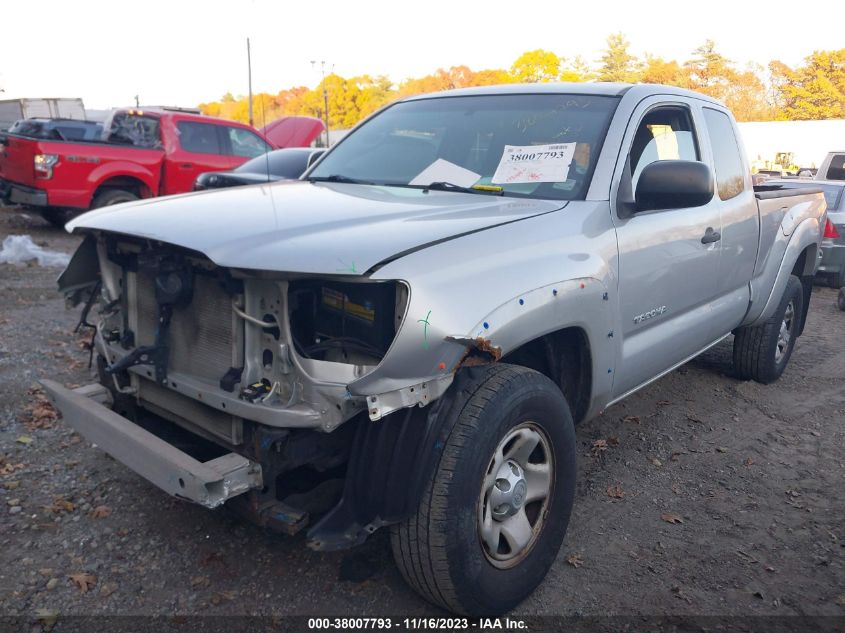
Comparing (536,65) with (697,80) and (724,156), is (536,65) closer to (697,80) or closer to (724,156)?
(697,80)

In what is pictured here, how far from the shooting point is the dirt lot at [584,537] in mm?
2773

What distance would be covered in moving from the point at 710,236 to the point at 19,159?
9539 millimetres

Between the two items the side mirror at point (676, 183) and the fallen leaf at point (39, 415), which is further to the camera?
the fallen leaf at point (39, 415)

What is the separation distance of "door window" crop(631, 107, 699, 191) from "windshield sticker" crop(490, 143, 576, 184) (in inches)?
16.0

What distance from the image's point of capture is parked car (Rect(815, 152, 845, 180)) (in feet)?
37.3

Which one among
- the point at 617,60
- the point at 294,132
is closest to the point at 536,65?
the point at 617,60

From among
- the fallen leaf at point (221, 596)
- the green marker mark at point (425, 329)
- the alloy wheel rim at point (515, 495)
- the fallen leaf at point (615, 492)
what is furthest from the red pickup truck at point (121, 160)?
the green marker mark at point (425, 329)

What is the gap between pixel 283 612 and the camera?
2.68 metres

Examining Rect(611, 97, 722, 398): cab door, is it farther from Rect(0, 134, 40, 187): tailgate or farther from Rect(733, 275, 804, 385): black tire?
Rect(0, 134, 40, 187): tailgate

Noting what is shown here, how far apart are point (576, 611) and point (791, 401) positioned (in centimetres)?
321

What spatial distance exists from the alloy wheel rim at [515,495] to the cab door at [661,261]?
703mm

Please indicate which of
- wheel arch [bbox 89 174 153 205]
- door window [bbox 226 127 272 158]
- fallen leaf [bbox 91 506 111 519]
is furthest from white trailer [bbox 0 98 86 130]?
fallen leaf [bbox 91 506 111 519]

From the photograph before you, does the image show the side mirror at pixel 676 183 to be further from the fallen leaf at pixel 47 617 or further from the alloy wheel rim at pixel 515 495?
the fallen leaf at pixel 47 617

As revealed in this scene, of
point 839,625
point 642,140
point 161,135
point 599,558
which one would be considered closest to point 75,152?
point 161,135
